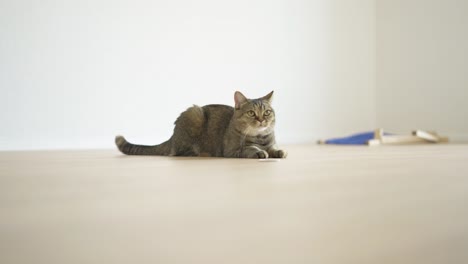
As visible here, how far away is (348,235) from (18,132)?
349 cm

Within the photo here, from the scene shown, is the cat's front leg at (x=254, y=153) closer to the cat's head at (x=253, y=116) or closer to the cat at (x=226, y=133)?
the cat at (x=226, y=133)

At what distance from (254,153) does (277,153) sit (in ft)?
0.49

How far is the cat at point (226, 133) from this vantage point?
228 cm

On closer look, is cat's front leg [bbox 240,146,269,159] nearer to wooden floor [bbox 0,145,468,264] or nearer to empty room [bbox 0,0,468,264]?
empty room [bbox 0,0,468,264]

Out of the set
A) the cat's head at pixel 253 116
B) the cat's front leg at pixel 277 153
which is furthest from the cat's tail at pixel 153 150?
the cat's front leg at pixel 277 153
